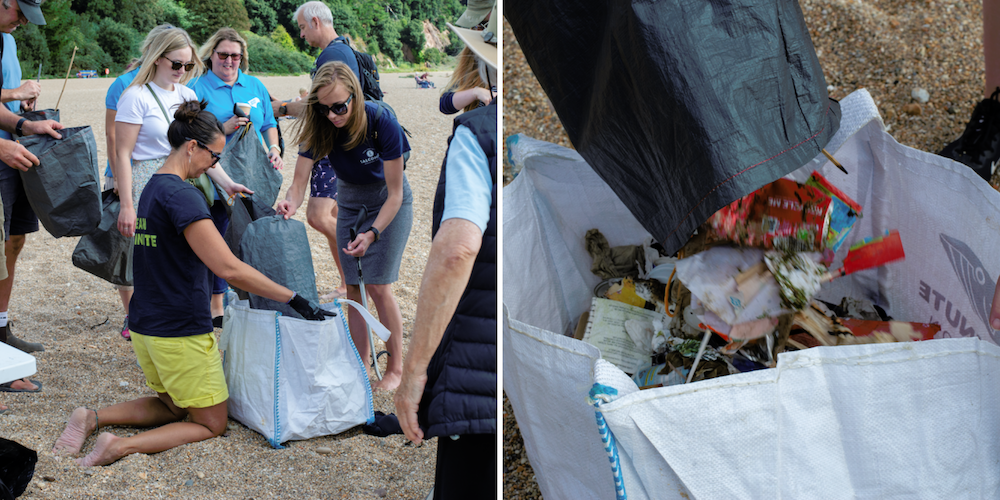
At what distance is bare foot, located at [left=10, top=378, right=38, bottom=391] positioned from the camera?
140cm

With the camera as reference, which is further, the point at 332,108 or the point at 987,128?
the point at 987,128

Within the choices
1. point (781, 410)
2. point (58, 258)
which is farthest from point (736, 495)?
point (58, 258)

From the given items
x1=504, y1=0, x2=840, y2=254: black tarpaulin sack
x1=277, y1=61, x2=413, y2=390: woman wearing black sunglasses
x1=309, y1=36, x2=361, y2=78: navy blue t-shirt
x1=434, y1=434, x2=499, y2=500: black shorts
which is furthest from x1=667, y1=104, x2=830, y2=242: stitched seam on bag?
x1=309, y1=36, x2=361, y2=78: navy blue t-shirt

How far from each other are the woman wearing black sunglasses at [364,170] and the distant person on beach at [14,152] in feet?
1.75

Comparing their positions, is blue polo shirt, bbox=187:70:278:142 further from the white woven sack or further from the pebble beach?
the pebble beach

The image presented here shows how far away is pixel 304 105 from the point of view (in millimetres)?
1473

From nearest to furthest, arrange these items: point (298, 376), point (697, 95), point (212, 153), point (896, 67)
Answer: point (697, 95), point (212, 153), point (298, 376), point (896, 67)

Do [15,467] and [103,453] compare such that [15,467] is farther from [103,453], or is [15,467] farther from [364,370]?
[364,370]

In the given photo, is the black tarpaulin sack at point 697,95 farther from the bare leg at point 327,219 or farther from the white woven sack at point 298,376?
the white woven sack at point 298,376

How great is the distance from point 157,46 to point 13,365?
69 centimetres

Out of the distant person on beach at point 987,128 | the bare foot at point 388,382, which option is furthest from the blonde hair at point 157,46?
the distant person on beach at point 987,128

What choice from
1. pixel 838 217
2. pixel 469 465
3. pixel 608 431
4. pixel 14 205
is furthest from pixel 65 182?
pixel 838 217

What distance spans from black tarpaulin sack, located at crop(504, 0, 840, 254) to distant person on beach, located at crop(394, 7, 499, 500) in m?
0.19

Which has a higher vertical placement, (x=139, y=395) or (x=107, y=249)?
(x=107, y=249)
